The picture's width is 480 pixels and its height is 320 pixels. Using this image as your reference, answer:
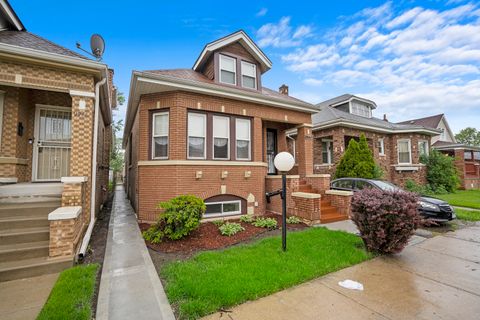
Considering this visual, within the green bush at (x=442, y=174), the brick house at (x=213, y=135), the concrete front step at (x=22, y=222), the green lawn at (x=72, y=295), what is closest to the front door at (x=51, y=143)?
the brick house at (x=213, y=135)

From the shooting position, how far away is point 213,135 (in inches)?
299

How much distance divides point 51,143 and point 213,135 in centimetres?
499

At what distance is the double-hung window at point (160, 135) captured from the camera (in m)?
7.17

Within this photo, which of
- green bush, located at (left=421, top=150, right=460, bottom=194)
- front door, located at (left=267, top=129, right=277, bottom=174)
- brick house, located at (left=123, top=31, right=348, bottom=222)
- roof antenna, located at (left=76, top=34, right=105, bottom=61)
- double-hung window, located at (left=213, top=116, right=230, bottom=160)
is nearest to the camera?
roof antenna, located at (left=76, top=34, right=105, bottom=61)

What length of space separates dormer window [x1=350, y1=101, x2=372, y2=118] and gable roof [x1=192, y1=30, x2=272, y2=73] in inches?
436

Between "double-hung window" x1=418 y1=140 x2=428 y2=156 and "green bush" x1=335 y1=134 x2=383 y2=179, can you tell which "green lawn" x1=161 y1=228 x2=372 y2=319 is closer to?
"green bush" x1=335 y1=134 x2=383 y2=179

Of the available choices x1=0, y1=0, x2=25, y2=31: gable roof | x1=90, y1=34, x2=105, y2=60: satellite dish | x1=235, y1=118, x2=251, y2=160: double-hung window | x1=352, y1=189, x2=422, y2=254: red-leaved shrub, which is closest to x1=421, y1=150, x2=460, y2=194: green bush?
x1=352, y1=189, x2=422, y2=254: red-leaved shrub

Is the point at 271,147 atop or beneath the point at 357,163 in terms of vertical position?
atop

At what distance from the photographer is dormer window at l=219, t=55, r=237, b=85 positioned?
8.69 meters


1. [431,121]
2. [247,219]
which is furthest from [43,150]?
[431,121]

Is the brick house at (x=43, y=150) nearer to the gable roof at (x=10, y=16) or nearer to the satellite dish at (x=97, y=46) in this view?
the gable roof at (x=10, y=16)

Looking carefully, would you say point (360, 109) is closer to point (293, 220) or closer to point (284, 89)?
point (284, 89)

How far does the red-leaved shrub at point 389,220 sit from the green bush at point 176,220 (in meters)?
3.95

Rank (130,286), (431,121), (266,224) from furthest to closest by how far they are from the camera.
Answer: (431,121)
(266,224)
(130,286)
